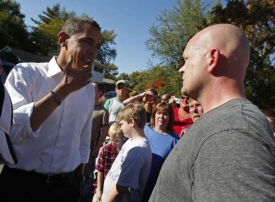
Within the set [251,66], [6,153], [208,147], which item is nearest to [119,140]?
[6,153]

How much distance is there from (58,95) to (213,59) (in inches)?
41.8

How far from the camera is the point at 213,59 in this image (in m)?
1.19

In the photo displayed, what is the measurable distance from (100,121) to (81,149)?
2600mm

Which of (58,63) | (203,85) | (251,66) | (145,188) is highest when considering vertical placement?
(251,66)

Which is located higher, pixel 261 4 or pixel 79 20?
pixel 261 4

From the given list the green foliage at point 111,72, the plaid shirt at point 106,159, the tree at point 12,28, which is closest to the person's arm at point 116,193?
the plaid shirt at point 106,159

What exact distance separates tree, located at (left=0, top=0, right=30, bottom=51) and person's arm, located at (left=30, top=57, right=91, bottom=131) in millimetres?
41557

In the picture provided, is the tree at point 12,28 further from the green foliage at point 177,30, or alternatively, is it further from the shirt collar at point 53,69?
the shirt collar at point 53,69

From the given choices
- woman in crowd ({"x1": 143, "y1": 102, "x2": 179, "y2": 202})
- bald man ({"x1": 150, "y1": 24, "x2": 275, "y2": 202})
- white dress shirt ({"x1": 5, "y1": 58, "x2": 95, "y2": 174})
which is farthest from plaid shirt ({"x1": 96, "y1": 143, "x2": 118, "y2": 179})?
bald man ({"x1": 150, "y1": 24, "x2": 275, "y2": 202})

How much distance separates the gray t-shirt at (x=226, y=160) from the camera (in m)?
0.82

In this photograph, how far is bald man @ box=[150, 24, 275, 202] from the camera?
0.83 meters

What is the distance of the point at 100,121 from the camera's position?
17.0 ft

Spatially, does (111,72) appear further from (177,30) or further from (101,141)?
(101,141)

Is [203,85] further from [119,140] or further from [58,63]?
[119,140]
